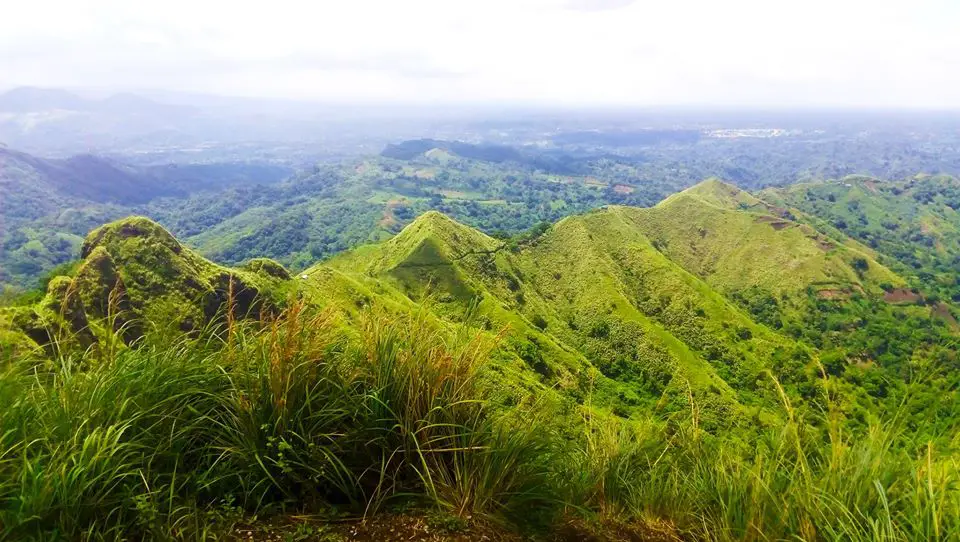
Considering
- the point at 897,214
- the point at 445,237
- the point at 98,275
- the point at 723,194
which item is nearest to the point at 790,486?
Answer: the point at 98,275

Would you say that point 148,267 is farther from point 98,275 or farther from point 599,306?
point 599,306

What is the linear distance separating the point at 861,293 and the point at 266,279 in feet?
274

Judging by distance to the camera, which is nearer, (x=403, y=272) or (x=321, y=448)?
(x=321, y=448)

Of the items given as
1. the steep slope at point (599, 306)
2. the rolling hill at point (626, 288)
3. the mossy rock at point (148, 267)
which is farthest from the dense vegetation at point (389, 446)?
the steep slope at point (599, 306)

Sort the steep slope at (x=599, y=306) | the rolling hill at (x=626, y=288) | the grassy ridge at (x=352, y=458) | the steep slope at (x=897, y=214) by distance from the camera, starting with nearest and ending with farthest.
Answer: the grassy ridge at (x=352, y=458) < the rolling hill at (x=626, y=288) < the steep slope at (x=599, y=306) < the steep slope at (x=897, y=214)

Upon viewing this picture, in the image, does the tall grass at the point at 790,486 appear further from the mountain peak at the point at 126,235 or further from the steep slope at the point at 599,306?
the steep slope at the point at 599,306

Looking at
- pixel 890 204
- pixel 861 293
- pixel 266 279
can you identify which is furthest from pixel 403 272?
pixel 890 204

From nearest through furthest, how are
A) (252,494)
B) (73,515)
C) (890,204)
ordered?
1. (73,515)
2. (252,494)
3. (890,204)

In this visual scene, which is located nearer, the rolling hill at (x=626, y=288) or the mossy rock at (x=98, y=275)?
the mossy rock at (x=98, y=275)

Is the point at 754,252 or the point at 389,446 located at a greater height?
the point at 389,446

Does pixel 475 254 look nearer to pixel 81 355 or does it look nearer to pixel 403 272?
pixel 403 272

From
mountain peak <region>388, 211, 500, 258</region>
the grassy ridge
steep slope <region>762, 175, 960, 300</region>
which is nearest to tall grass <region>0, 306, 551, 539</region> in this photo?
the grassy ridge

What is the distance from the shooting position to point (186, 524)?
8.96 feet

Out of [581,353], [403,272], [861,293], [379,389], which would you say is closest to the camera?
[379,389]
